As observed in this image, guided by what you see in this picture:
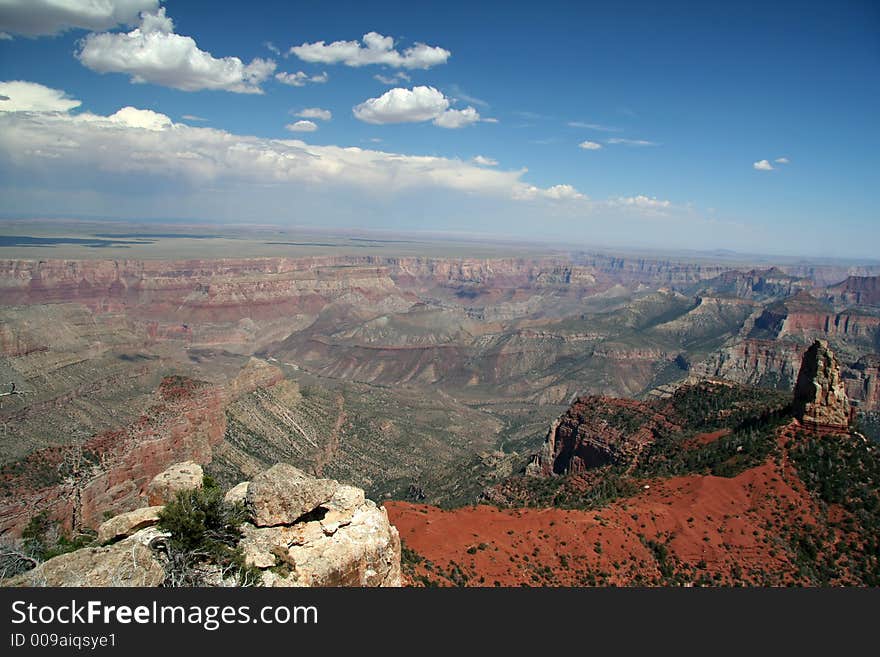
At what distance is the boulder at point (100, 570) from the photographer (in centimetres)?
1295

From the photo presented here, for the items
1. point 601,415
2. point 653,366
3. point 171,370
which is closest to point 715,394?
point 601,415

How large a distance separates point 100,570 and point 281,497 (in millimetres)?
6720

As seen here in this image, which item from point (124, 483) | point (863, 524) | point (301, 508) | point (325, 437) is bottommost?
point (325, 437)

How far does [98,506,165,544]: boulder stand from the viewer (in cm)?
1828

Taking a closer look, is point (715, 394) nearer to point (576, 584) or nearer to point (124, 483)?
point (576, 584)

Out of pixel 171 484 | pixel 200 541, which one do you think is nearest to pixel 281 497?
pixel 200 541

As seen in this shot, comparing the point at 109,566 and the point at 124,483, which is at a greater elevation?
the point at 109,566

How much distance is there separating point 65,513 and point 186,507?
3708cm

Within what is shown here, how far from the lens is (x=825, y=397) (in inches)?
1759

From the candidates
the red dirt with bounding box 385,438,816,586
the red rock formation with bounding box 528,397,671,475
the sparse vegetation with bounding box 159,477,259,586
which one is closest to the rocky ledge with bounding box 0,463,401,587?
the sparse vegetation with bounding box 159,477,259,586

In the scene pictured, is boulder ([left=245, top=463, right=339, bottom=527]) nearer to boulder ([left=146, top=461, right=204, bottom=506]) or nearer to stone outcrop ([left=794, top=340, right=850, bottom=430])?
boulder ([left=146, top=461, right=204, bottom=506])

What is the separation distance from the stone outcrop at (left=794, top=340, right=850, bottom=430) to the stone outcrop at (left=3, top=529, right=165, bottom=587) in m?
49.3

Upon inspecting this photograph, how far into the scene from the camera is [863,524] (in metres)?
35.1

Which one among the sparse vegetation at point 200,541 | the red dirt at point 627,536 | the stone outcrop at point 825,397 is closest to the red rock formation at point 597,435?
the red dirt at point 627,536
